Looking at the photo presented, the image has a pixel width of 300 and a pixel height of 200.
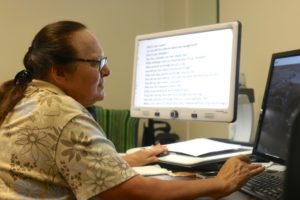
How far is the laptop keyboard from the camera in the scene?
1092 mm

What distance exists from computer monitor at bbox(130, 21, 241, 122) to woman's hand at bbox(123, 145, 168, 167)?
0.67 feet

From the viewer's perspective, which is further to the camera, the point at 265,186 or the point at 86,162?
the point at 265,186

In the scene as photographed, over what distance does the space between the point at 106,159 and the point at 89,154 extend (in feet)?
0.15

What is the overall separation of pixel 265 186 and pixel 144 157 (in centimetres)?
58

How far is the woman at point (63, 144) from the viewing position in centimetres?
105

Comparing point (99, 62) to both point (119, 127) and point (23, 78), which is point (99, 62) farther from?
point (119, 127)

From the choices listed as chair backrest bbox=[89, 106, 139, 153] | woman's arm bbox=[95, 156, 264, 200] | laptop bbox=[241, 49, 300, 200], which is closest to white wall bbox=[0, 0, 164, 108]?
chair backrest bbox=[89, 106, 139, 153]

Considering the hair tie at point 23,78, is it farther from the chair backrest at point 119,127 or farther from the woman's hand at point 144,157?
the chair backrest at point 119,127

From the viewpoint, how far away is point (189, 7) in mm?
2879

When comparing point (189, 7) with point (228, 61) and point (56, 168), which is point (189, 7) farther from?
point (56, 168)

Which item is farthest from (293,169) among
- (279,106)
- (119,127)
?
(119,127)

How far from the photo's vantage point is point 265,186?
118 cm

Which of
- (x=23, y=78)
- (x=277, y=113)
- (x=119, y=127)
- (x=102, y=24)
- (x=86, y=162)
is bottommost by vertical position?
(x=119, y=127)

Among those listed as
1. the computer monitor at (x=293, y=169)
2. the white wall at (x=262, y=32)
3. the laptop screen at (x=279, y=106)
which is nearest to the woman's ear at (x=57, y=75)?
the laptop screen at (x=279, y=106)
